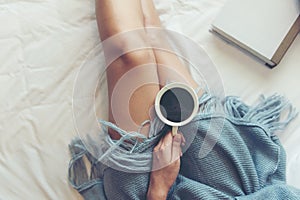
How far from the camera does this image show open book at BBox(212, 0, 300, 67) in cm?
98

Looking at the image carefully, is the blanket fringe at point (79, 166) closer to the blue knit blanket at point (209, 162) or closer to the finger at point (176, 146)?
the blue knit blanket at point (209, 162)

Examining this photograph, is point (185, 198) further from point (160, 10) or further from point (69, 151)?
point (160, 10)

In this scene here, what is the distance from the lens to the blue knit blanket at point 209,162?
83 centimetres

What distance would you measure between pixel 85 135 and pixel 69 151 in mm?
56

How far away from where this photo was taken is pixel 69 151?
3.12 feet

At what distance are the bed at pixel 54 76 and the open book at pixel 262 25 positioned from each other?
0.10 feet

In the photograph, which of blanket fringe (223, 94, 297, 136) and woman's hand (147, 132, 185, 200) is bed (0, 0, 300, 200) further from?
woman's hand (147, 132, 185, 200)

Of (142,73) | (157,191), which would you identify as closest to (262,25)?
(142,73)

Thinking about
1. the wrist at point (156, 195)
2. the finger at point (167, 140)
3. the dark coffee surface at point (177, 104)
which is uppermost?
the dark coffee surface at point (177, 104)

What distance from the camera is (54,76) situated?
0.98 m

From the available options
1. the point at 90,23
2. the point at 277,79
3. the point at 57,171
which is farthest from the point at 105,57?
the point at 277,79

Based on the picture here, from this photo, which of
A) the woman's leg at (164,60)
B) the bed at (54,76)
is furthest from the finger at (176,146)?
the bed at (54,76)

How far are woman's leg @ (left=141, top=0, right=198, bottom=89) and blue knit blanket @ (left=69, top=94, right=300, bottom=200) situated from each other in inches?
2.8

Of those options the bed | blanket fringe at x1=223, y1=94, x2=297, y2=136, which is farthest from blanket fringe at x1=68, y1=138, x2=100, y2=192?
blanket fringe at x1=223, y1=94, x2=297, y2=136
